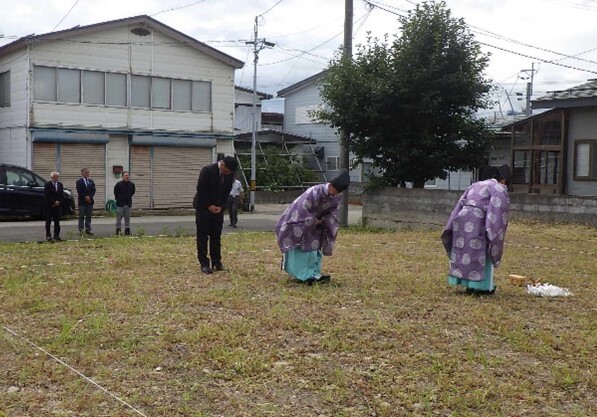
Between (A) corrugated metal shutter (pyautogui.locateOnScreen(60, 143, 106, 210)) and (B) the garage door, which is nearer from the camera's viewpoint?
(A) corrugated metal shutter (pyautogui.locateOnScreen(60, 143, 106, 210))

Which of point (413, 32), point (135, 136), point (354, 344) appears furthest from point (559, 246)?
point (135, 136)

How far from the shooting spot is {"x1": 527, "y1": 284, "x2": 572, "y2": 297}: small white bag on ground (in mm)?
8969

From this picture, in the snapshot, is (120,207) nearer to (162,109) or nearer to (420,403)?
(162,109)

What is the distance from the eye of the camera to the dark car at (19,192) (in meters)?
21.3

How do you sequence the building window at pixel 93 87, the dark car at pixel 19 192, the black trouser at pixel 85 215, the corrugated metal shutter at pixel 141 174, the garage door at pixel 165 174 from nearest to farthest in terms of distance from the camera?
the black trouser at pixel 85 215, the dark car at pixel 19 192, the building window at pixel 93 87, the corrugated metal shutter at pixel 141 174, the garage door at pixel 165 174

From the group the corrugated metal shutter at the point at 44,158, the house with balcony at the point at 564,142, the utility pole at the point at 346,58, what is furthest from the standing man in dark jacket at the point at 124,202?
the house with balcony at the point at 564,142

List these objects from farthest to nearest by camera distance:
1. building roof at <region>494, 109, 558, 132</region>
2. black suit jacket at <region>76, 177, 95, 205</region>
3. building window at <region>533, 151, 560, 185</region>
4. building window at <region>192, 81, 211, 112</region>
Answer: building window at <region>192, 81, 211, 112</region>
building window at <region>533, 151, 560, 185</region>
building roof at <region>494, 109, 558, 132</region>
black suit jacket at <region>76, 177, 95, 205</region>

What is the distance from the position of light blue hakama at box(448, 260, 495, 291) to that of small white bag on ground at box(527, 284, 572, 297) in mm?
570

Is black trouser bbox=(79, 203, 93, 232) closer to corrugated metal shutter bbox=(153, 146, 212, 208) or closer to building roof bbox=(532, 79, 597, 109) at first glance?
corrugated metal shutter bbox=(153, 146, 212, 208)

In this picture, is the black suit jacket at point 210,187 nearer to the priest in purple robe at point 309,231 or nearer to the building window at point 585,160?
the priest in purple robe at point 309,231

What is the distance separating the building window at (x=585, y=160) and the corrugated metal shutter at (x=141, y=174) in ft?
47.1

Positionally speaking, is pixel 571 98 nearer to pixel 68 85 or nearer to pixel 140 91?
pixel 140 91

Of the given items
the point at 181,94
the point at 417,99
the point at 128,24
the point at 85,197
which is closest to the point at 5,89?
the point at 128,24

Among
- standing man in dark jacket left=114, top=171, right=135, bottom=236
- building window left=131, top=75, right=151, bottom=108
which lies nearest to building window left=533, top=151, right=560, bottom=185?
standing man in dark jacket left=114, top=171, right=135, bottom=236
